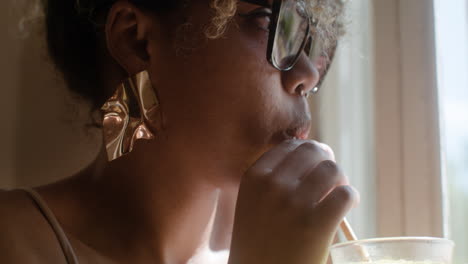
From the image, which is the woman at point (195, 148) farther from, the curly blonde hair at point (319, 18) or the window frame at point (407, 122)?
the window frame at point (407, 122)

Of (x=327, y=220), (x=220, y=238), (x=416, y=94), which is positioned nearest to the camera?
(x=327, y=220)

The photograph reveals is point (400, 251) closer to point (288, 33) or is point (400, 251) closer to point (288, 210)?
point (288, 210)

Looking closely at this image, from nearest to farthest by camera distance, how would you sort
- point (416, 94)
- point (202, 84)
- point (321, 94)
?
point (202, 84), point (416, 94), point (321, 94)

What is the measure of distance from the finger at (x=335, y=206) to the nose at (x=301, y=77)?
22 cm

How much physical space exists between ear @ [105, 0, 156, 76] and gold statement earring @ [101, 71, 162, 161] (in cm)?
4

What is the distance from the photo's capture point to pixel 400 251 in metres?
0.75

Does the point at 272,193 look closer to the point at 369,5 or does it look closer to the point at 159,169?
the point at 159,169

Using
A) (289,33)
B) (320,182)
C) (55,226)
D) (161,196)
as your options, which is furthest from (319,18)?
(55,226)

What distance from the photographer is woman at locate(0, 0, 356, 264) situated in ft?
2.97

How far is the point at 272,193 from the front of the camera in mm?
905

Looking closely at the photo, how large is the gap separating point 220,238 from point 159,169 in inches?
9.9

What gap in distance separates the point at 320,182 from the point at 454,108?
0.37 m

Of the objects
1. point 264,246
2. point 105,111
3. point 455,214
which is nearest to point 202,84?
point 105,111

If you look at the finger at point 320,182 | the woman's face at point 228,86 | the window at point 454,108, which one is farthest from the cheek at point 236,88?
the window at point 454,108
